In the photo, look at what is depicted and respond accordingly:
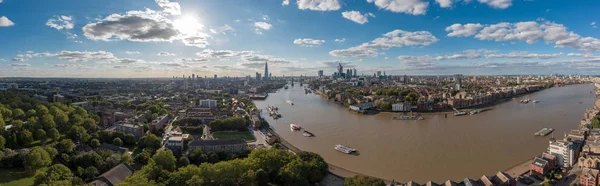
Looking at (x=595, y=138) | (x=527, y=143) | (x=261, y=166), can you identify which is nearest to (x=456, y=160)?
(x=527, y=143)

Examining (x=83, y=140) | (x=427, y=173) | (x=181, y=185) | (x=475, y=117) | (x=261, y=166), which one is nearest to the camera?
(x=181, y=185)

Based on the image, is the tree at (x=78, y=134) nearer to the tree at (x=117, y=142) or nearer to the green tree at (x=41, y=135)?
the green tree at (x=41, y=135)

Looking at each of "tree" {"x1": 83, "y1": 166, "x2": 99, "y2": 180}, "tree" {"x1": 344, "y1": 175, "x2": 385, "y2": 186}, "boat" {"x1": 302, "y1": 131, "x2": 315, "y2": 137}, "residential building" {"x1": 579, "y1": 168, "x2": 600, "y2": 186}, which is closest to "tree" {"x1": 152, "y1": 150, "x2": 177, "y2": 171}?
"tree" {"x1": 83, "y1": 166, "x2": 99, "y2": 180}

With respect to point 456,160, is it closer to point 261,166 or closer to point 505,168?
point 505,168

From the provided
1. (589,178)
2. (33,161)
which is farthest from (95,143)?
(589,178)

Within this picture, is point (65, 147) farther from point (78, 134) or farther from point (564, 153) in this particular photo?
point (564, 153)

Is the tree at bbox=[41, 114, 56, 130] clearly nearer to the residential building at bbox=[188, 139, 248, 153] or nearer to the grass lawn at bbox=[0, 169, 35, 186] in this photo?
the grass lawn at bbox=[0, 169, 35, 186]

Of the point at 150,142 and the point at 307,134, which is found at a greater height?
the point at 150,142
